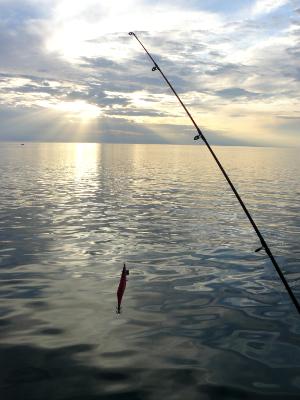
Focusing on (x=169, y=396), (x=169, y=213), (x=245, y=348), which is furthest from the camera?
(x=169, y=213)

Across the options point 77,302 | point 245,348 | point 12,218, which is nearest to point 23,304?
point 77,302

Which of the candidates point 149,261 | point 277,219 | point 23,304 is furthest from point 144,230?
point 23,304

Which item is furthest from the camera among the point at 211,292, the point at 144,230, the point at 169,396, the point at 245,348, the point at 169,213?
the point at 169,213

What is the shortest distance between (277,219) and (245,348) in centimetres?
1583

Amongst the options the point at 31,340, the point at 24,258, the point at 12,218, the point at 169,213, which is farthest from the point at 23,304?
the point at 169,213

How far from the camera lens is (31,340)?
864cm

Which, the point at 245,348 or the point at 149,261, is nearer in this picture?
the point at 245,348

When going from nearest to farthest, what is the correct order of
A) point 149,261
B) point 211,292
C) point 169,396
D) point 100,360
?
point 169,396 < point 100,360 < point 211,292 < point 149,261

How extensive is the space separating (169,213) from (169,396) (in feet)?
59.2

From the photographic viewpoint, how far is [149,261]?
14.6 m

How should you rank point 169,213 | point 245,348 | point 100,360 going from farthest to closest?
point 169,213 < point 245,348 < point 100,360

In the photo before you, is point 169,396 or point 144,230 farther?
point 144,230

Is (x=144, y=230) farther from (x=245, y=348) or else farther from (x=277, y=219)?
(x=245, y=348)

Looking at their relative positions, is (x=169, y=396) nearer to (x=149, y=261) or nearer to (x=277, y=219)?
(x=149, y=261)
